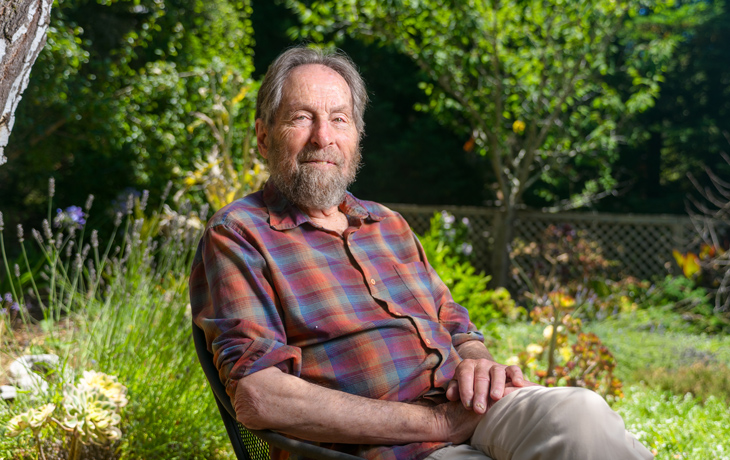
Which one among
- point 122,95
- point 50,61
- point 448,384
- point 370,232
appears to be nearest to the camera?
point 448,384

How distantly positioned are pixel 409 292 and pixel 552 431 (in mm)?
540

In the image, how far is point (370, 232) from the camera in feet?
5.56

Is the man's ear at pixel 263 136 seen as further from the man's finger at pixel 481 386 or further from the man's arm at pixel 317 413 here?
the man's finger at pixel 481 386

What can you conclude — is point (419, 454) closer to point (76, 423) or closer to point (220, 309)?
point (220, 309)

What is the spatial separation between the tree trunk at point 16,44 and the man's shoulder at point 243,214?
0.50 m

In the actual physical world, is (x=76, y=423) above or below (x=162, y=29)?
below

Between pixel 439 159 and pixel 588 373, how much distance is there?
738cm

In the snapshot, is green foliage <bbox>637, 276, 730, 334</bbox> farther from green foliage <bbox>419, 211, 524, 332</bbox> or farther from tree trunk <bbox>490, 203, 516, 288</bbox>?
tree trunk <bbox>490, 203, 516, 288</bbox>

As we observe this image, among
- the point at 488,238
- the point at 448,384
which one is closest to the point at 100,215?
the point at 488,238

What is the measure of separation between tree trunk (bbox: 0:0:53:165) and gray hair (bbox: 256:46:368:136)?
21.7 inches

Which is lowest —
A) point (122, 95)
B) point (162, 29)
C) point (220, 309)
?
point (220, 309)

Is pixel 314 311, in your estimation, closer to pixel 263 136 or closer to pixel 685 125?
pixel 263 136

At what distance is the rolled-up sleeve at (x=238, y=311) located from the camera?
4.23 ft

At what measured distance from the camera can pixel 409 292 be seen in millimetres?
1605
